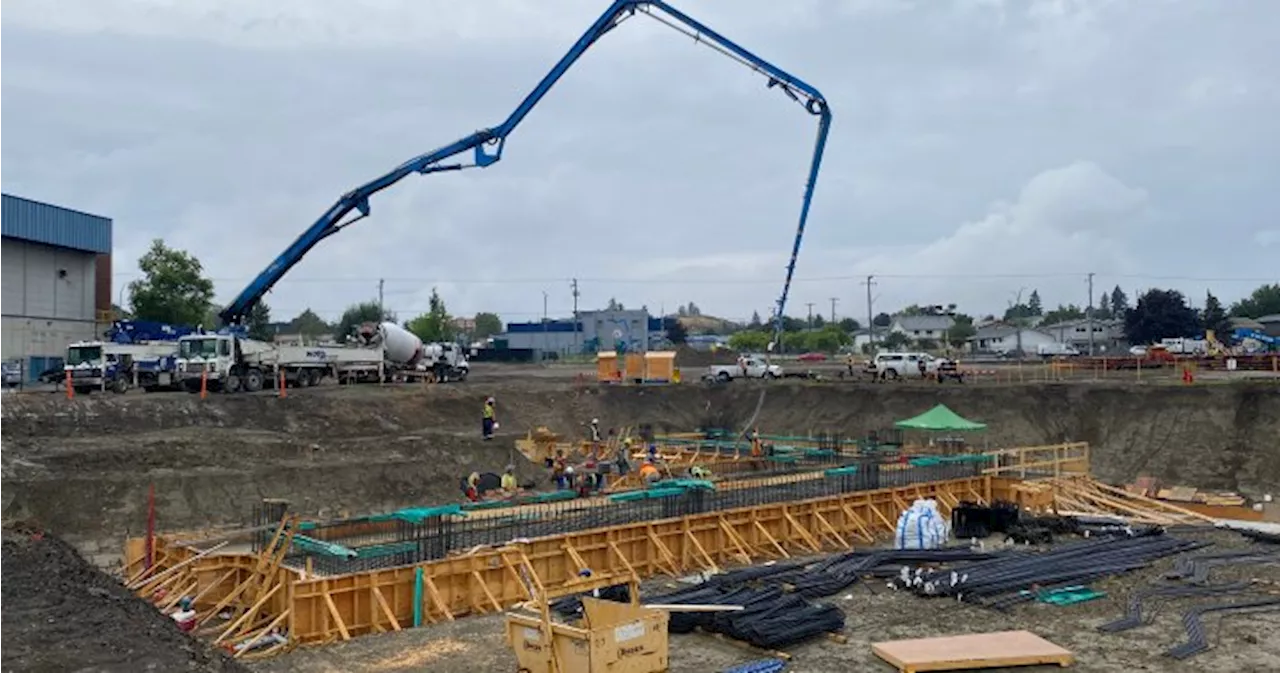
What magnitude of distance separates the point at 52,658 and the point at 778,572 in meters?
10.5

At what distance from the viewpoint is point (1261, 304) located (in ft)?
429

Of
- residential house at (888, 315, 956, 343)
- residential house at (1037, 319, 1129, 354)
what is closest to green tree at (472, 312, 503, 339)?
residential house at (888, 315, 956, 343)

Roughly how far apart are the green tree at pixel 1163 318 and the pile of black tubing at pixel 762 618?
3111 inches

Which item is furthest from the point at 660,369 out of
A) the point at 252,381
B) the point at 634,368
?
the point at 252,381

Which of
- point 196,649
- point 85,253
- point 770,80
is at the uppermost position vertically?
point 770,80

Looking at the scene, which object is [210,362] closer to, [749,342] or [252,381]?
[252,381]

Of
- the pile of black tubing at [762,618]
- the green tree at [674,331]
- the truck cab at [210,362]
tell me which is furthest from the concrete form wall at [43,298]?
the green tree at [674,331]

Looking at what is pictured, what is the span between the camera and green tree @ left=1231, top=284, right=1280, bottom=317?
129 meters

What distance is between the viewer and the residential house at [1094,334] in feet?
320

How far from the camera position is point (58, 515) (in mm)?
Answer: 22422

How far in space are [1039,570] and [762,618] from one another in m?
5.99

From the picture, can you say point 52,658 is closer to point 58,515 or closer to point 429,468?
point 58,515

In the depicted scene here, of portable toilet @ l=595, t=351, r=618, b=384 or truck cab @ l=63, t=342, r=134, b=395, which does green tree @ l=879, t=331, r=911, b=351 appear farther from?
truck cab @ l=63, t=342, r=134, b=395

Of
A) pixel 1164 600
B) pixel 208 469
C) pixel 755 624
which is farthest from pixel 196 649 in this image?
pixel 208 469
